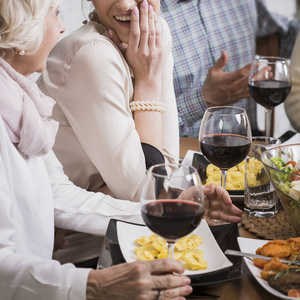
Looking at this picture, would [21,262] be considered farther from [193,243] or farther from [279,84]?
[279,84]

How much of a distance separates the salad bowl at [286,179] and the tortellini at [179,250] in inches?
8.6

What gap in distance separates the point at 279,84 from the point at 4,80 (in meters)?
0.99

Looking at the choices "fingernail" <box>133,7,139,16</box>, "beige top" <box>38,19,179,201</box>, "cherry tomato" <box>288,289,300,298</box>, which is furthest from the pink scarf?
"cherry tomato" <box>288,289,300,298</box>

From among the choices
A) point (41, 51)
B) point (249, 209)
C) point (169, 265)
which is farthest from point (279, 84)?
point (169, 265)

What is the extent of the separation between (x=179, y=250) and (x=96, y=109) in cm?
57

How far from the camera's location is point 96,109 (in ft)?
4.98

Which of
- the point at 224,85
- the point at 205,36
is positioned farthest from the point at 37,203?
the point at 205,36

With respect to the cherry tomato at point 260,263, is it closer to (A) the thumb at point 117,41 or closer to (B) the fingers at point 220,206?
(B) the fingers at point 220,206

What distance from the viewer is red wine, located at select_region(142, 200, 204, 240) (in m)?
0.90

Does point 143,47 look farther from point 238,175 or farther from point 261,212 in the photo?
point 261,212

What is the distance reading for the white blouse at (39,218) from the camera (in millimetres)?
1009

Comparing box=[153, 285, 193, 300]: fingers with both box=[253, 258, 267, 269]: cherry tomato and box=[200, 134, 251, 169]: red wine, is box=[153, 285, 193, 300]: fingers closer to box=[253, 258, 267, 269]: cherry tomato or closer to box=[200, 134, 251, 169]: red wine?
box=[253, 258, 267, 269]: cherry tomato

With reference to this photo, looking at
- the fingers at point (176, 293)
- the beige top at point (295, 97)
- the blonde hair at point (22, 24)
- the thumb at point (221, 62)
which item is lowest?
the beige top at point (295, 97)

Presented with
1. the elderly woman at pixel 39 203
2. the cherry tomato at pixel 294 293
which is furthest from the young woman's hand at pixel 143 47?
the cherry tomato at pixel 294 293
